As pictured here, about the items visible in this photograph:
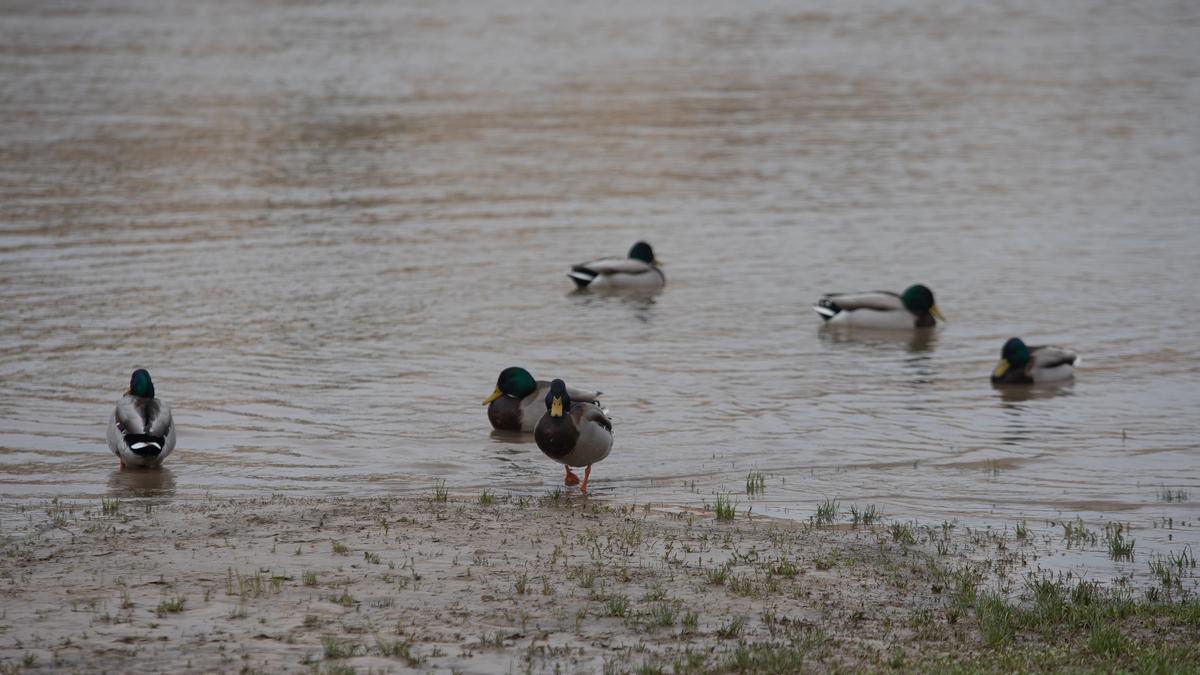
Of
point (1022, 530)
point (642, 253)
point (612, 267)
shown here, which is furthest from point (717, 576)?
point (642, 253)

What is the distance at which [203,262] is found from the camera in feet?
76.9

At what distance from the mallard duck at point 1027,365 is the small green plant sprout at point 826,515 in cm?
582

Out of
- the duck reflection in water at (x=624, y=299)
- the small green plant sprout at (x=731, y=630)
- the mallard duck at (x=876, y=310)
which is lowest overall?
the small green plant sprout at (x=731, y=630)

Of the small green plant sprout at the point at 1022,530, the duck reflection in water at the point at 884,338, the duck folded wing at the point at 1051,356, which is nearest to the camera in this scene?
the small green plant sprout at the point at 1022,530

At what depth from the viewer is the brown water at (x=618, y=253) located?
45.3 feet

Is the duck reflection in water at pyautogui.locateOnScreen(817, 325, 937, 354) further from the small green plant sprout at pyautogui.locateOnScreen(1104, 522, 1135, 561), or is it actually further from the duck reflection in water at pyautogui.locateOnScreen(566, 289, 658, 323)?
the small green plant sprout at pyautogui.locateOnScreen(1104, 522, 1135, 561)

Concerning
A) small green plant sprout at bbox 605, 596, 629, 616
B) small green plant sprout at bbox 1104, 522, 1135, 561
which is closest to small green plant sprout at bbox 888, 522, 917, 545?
small green plant sprout at bbox 1104, 522, 1135, 561

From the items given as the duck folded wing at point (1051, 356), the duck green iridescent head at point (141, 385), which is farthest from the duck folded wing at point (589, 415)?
the duck folded wing at point (1051, 356)

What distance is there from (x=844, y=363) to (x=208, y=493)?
8471 millimetres

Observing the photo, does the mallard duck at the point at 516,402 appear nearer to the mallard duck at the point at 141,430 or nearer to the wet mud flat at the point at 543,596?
the mallard duck at the point at 141,430

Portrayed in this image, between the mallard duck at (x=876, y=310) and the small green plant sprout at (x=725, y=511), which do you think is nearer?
the small green plant sprout at (x=725, y=511)

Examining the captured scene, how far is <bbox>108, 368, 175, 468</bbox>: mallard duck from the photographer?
12812 millimetres

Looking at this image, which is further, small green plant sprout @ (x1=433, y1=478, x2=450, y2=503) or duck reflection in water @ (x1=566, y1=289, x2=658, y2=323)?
duck reflection in water @ (x1=566, y1=289, x2=658, y2=323)

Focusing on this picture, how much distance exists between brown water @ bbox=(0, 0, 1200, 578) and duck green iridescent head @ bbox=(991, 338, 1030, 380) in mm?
366
